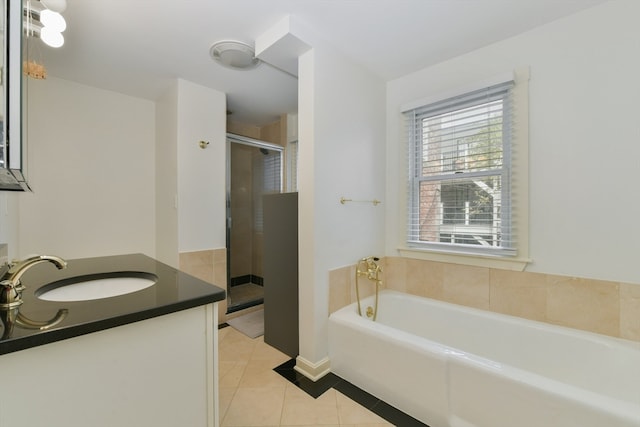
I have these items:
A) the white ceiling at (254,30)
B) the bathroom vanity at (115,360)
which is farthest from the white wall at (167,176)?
the bathroom vanity at (115,360)

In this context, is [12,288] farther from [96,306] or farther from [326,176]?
[326,176]

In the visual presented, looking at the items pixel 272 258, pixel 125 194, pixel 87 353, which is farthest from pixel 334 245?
pixel 125 194

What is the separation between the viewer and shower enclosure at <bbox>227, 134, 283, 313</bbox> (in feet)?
11.0

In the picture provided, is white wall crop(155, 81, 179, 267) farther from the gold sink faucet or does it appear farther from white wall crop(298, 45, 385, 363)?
the gold sink faucet

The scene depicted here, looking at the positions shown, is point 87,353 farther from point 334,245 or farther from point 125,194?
point 125,194

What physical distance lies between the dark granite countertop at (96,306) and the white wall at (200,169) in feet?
4.38

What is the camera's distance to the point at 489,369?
1.30 m

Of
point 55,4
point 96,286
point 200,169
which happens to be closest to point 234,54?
point 55,4

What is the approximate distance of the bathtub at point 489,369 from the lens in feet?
3.75

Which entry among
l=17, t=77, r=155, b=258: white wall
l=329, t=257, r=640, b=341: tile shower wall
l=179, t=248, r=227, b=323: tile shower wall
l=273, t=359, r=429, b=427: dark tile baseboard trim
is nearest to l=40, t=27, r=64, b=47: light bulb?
l=17, t=77, r=155, b=258: white wall

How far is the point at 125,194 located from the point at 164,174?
1.59 ft

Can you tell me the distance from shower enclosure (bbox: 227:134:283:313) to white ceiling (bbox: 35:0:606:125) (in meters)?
1.12

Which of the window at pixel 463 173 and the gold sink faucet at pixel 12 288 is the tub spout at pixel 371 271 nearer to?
the window at pixel 463 173

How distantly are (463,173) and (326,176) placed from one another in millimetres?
1061
